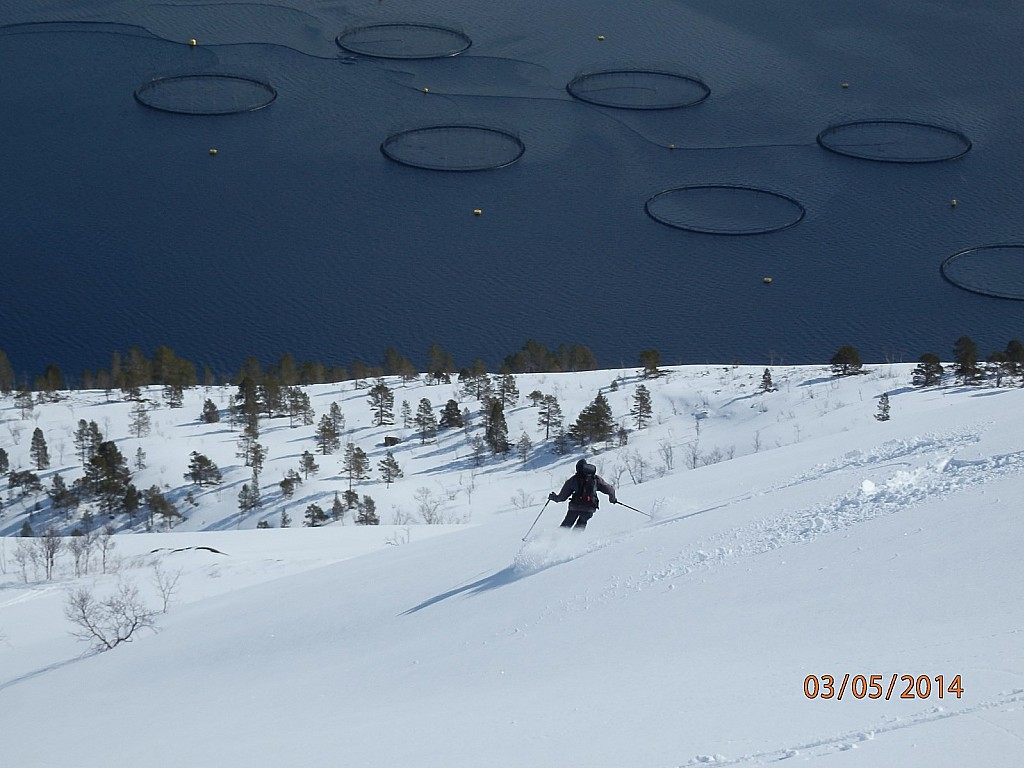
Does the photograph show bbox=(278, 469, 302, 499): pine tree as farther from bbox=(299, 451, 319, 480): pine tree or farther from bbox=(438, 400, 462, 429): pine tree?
bbox=(438, 400, 462, 429): pine tree

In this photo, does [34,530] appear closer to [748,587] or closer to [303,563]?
[303,563]

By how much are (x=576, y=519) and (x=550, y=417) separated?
1535 cm

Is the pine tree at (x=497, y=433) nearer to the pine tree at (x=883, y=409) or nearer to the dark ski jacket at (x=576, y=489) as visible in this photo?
the pine tree at (x=883, y=409)

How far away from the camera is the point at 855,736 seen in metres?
6.07

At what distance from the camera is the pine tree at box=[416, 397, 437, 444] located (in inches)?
1083

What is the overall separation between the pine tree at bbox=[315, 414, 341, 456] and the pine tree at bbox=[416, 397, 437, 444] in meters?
1.79

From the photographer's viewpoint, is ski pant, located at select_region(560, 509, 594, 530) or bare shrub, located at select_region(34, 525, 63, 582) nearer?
ski pant, located at select_region(560, 509, 594, 530)

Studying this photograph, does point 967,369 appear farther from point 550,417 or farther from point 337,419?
point 337,419

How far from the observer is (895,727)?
608cm

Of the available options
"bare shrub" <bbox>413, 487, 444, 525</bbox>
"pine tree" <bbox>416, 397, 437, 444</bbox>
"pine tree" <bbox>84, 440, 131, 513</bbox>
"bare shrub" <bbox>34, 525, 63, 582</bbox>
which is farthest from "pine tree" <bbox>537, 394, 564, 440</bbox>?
"bare shrub" <bbox>34, 525, 63, 582</bbox>

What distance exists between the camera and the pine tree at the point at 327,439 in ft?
88.2

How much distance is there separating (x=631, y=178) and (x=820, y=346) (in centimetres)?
1217

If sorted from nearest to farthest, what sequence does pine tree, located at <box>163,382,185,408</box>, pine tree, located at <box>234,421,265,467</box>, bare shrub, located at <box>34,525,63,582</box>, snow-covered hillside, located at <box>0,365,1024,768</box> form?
snow-covered hillside, located at <box>0,365,1024,768</box>
bare shrub, located at <box>34,525,63,582</box>
pine tree, located at <box>234,421,265,467</box>
pine tree, located at <box>163,382,185,408</box>

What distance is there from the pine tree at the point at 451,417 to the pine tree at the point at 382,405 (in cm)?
128
